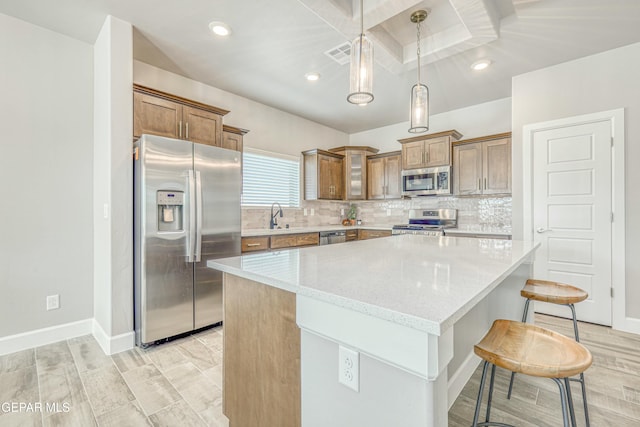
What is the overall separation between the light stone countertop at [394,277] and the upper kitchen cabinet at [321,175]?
3072 millimetres

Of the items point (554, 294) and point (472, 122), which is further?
point (472, 122)

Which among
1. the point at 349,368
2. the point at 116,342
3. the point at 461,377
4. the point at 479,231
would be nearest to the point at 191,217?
the point at 116,342

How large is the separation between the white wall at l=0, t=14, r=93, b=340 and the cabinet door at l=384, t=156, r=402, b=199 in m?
4.07

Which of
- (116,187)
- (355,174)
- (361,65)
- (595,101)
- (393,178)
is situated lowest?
(116,187)

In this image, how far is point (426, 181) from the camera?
446 cm

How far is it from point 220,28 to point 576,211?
395 cm

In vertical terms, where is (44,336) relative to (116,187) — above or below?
below

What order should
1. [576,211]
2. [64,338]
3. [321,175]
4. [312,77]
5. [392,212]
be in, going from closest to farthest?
[64,338] < [576,211] < [312,77] < [321,175] < [392,212]

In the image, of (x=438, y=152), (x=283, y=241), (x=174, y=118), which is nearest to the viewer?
(x=174, y=118)

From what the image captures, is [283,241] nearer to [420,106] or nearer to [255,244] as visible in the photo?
[255,244]

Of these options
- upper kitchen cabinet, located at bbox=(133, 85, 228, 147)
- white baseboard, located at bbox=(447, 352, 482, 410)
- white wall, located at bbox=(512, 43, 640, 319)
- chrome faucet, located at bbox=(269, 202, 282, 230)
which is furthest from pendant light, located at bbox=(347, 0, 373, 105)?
chrome faucet, located at bbox=(269, 202, 282, 230)

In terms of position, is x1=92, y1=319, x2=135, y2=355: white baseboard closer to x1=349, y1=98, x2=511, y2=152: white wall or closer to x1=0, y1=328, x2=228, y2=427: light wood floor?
x1=0, y1=328, x2=228, y2=427: light wood floor

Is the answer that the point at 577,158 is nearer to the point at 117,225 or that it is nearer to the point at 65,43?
the point at 117,225

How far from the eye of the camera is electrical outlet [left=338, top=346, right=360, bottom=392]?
887 mm
